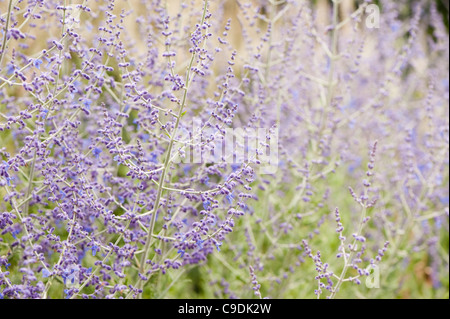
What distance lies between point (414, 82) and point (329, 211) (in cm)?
157

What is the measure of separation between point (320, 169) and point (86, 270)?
1.95 meters

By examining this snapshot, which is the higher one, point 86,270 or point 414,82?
point 414,82

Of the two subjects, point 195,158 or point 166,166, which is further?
point 195,158

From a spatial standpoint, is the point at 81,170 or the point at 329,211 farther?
the point at 329,211

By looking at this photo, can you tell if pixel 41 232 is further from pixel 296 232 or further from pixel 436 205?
pixel 436 205

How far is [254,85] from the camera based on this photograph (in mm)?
3625

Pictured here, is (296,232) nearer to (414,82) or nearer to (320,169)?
(320,169)
